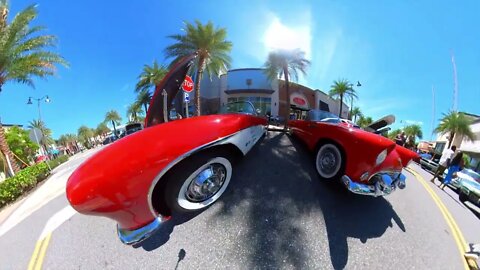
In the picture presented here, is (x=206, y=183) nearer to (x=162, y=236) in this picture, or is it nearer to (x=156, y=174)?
(x=156, y=174)

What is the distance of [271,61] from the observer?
14.7 meters

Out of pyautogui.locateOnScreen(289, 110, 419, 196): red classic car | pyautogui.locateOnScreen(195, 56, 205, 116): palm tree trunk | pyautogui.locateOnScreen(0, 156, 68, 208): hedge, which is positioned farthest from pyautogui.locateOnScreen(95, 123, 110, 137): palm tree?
pyautogui.locateOnScreen(289, 110, 419, 196): red classic car

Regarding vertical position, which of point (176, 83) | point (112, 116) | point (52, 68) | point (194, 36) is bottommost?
point (112, 116)

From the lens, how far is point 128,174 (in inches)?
74.3

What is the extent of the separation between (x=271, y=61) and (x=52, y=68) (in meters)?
12.1

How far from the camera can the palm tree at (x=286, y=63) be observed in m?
14.5

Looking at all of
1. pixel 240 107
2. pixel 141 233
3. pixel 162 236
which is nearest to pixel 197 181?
pixel 141 233

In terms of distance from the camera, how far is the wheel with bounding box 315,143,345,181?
341cm

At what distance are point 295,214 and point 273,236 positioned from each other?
51cm

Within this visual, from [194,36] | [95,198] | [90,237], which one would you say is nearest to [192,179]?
[95,198]

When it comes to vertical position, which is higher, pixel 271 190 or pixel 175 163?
pixel 175 163

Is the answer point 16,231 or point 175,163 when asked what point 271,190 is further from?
point 16,231

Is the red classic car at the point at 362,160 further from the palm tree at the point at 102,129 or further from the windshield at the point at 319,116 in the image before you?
the palm tree at the point at 102,129

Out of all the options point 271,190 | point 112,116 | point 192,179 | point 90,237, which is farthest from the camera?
point 112,116
